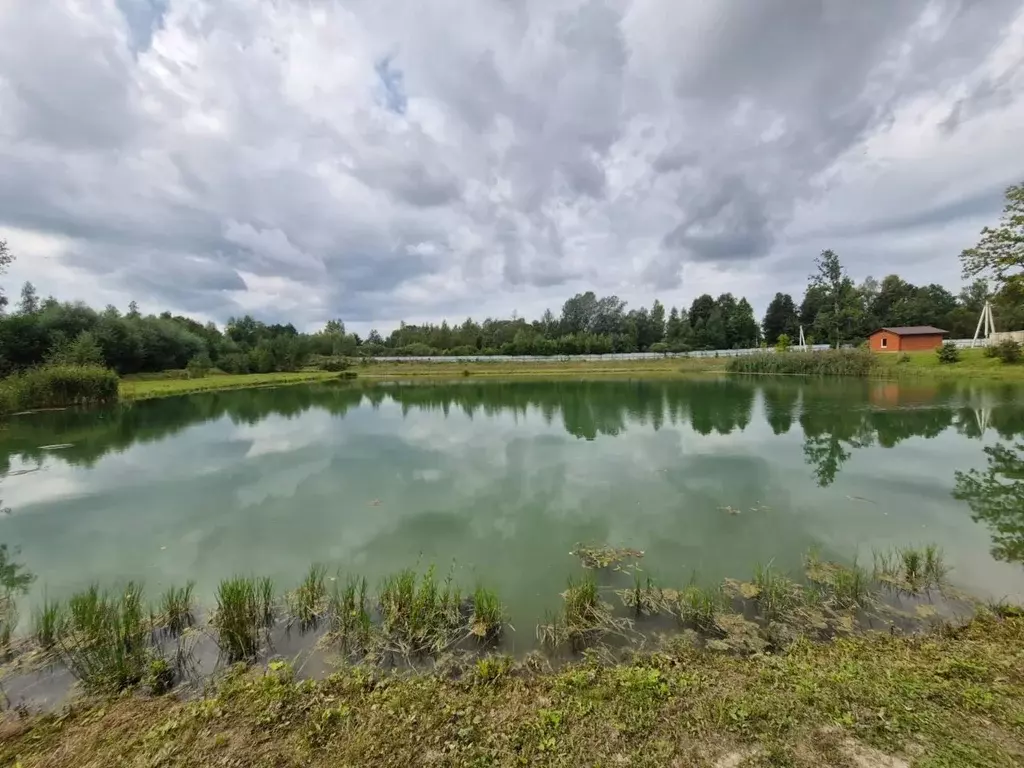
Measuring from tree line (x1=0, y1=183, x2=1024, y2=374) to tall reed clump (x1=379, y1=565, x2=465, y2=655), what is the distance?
3098cm

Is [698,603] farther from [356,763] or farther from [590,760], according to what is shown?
[356,763]

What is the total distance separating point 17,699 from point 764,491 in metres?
11.8

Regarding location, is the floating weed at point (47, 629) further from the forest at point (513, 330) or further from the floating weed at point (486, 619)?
the forest at point (513, 330)

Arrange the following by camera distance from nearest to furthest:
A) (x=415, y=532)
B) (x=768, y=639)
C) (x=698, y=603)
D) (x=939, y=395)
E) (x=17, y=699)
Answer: (x=17, y=699) → (x=768, y=639) → (x=698, y=603) → (x=415, y=532) → (x=939, y=395)

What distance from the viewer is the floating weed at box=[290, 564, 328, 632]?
17.4 feet

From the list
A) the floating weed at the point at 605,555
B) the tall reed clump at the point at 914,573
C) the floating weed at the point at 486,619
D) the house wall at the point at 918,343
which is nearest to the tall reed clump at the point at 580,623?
the floating weed at the point at 486,619

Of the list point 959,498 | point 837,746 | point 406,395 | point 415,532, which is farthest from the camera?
point 406,395

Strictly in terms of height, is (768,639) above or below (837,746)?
below

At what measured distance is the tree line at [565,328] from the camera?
38.9 m

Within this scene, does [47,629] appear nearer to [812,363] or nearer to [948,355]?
[812,363]

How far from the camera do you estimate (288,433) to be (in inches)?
761

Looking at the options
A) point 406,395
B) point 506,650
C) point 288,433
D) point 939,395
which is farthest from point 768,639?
point 406,395

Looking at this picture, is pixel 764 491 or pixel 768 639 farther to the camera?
pixel 764 491

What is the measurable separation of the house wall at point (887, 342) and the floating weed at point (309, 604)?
53.6 m
